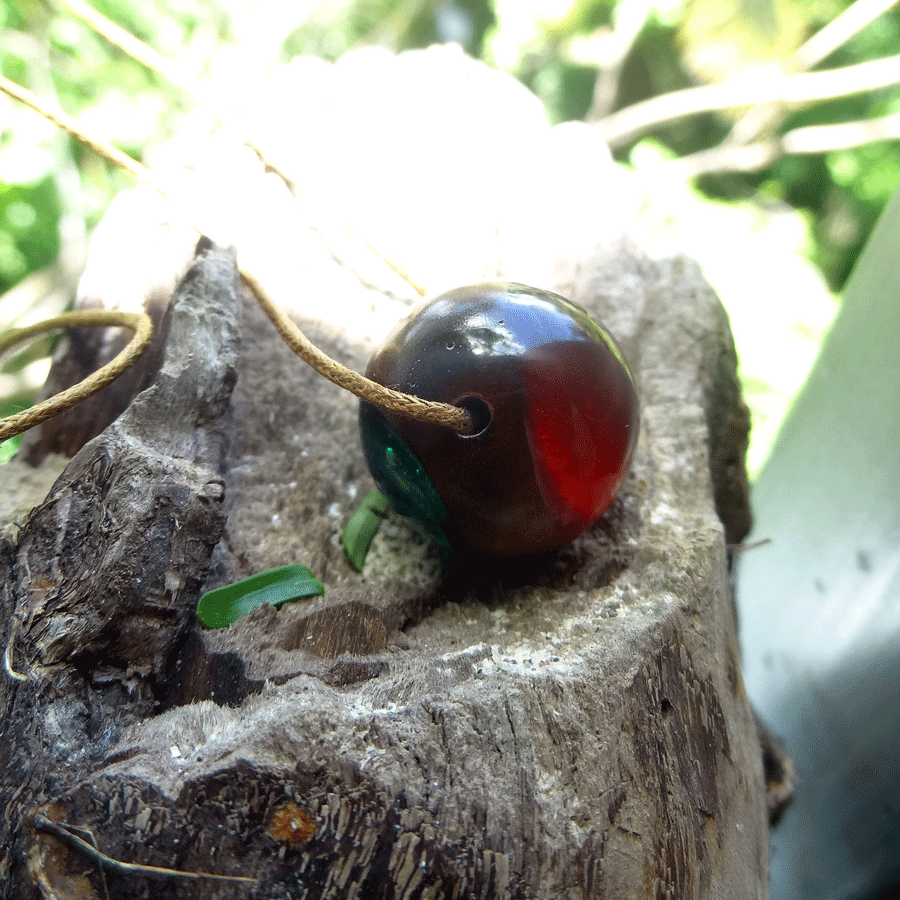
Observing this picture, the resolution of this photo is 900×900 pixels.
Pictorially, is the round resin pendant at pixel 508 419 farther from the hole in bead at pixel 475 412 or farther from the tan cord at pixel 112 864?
the tan cord at pixel 112 864

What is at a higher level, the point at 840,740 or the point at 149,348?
the point at 149,348

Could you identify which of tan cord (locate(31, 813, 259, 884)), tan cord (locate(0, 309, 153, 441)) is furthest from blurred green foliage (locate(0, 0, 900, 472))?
tan cord (locate(31, 813, 259, 884))

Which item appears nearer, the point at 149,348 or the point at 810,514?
the point at 149,348

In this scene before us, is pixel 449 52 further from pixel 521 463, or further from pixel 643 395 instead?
pixel 521 463

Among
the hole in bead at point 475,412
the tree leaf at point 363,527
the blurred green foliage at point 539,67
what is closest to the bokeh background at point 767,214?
the blurred green foliage at point 539,67

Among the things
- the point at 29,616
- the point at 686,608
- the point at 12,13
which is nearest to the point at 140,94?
the point at 12,13

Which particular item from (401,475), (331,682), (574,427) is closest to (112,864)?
(331,682)
